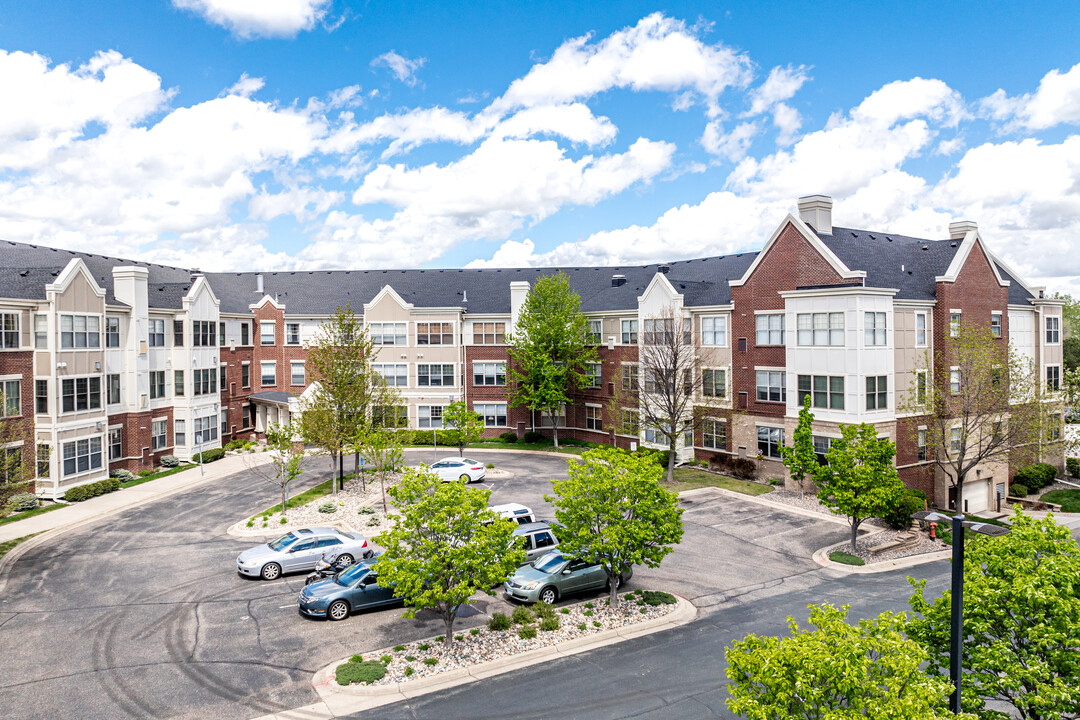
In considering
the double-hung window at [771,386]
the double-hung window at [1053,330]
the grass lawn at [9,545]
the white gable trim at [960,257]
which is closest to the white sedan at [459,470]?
the double-hung window at [771,386]

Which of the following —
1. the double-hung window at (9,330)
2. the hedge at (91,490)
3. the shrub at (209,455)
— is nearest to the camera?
the double-hung window at (9,330)

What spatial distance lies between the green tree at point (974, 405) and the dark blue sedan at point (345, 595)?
2762cm

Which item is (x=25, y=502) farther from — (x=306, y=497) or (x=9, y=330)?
(x=306, y=497)

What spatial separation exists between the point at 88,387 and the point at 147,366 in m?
5.10

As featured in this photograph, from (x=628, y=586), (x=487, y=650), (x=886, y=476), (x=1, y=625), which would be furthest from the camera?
(x=886, y=476)

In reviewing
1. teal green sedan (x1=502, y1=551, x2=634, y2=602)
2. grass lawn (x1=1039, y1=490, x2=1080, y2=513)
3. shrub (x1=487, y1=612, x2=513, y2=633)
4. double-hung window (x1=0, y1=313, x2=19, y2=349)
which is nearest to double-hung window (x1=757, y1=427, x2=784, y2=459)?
grass lawn (x1=1039, y1=490, x2=1080, y2=513)

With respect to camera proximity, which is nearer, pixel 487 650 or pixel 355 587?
pixel 487 650

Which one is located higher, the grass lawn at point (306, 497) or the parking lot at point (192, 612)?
the grass lawn at point (306, 497)

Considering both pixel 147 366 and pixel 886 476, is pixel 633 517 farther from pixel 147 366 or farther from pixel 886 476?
pixel 147 366

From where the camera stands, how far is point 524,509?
27625 mm

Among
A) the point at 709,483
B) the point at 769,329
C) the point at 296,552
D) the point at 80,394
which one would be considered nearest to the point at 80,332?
the point at 80,394

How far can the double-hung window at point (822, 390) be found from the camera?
33.8m

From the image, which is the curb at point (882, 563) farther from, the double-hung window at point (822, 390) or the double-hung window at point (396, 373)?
the double-hung window at point (396, 373)

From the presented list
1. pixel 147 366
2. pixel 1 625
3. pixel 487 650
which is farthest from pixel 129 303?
pixel 487 650
